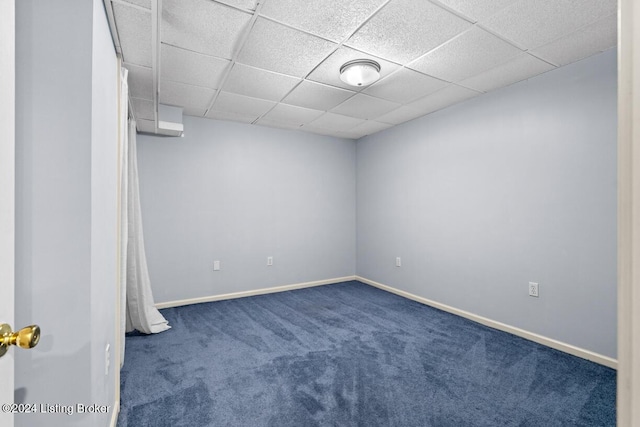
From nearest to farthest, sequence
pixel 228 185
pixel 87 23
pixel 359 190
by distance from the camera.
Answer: pixel 87 23
pixel 228 185
pixel 359 190

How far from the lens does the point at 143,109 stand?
3.09 m

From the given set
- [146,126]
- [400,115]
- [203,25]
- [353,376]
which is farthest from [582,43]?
[146,126]

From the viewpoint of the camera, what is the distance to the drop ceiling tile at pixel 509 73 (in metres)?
2.39

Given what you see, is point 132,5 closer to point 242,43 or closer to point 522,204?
point 242,43

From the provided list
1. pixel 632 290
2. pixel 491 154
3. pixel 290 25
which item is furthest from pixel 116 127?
pixel 491 154

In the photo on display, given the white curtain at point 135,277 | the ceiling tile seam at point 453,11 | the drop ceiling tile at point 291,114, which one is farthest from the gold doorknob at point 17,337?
the drop ceiling tile at point 291,114

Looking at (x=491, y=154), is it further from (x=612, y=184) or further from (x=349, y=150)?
(x=349, y=150)

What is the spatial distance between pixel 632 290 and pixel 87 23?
5.41ft

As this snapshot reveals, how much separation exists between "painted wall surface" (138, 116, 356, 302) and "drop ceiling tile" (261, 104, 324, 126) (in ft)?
1.45

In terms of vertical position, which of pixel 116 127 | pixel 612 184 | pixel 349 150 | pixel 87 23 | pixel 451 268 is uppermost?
pixel 349 150

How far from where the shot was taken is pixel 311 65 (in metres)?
2.42

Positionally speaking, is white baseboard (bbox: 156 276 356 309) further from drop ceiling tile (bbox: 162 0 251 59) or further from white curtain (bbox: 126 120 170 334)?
drop ceiling tile (bbox: 162 0 251 59)

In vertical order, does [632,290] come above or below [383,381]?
above

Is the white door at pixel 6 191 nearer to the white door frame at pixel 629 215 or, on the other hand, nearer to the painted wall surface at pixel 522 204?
the white door frame at pixel 629 215
